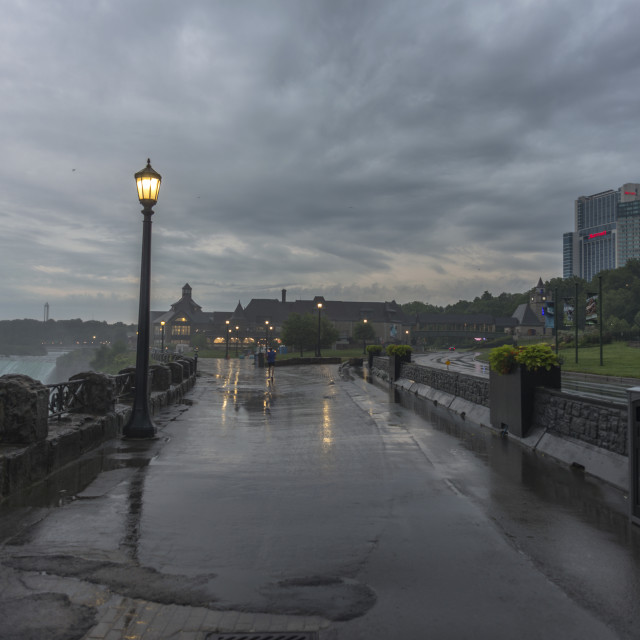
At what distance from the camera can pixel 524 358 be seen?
10.2 m

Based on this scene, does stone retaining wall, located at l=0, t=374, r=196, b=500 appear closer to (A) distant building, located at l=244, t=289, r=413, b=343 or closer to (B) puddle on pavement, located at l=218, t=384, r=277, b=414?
(B) puddle on pavement, located at l=218, t=384, r=277, b=414

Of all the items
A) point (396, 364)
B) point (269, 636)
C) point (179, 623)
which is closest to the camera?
point (269, 636)

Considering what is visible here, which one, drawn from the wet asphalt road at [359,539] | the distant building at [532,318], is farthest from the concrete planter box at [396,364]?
the distant building at [532,318]

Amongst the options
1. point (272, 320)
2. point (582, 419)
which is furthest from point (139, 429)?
point (272, 320)

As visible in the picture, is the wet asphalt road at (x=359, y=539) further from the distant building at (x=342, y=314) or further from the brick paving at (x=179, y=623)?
the distant building at (x=342, y=314)

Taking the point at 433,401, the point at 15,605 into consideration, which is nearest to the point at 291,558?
the point at 15,605

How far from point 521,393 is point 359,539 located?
21.0ft

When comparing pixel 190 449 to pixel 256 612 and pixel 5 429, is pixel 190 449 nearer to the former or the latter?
pixel 5 429

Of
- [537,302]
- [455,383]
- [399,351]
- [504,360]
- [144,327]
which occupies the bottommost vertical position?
[455,383]

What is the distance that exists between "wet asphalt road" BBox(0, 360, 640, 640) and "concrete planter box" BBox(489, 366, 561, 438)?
39.0 inches

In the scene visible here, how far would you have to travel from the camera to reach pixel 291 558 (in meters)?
4.43

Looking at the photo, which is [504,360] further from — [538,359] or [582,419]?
[582,419]

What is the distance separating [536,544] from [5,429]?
248 inches

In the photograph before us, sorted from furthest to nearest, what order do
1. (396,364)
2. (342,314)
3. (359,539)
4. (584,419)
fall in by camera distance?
(342,314) < (396,364) < (584,419) < (359,539)
